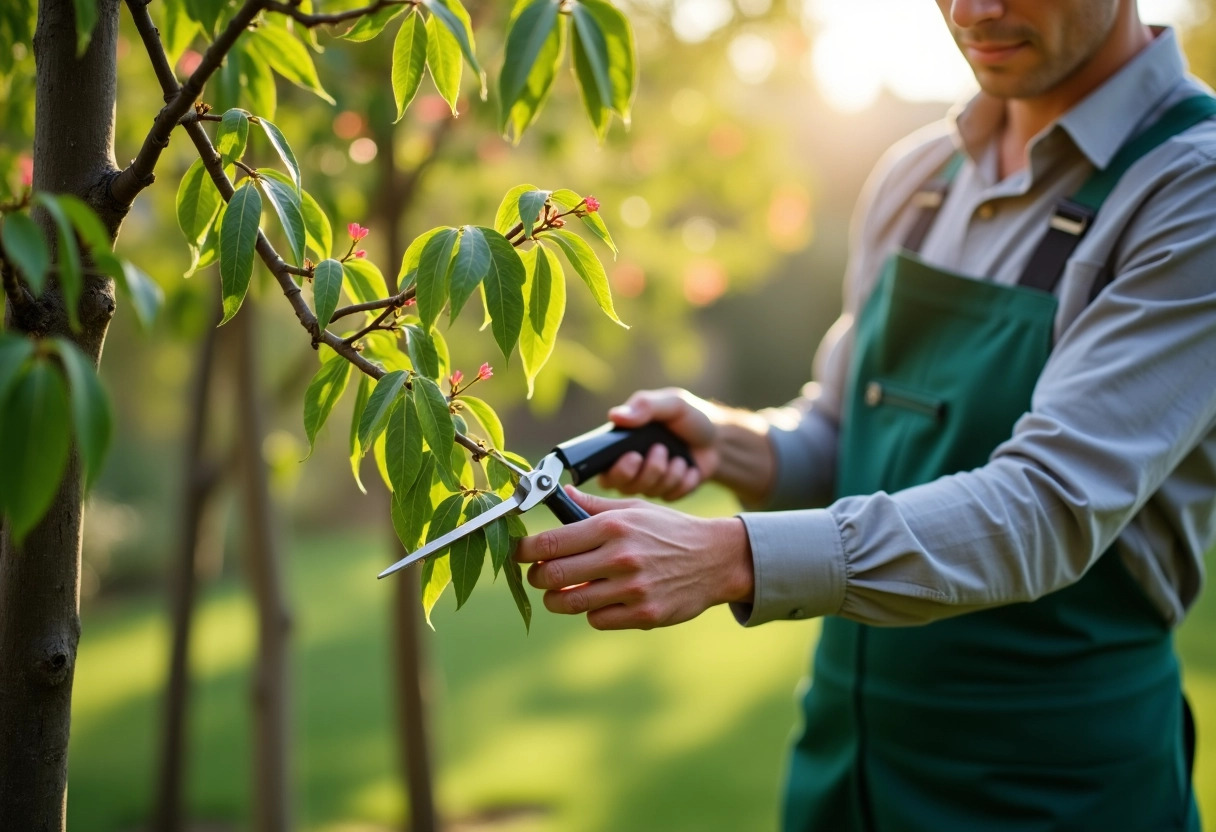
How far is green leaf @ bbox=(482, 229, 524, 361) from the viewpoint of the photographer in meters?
0.98

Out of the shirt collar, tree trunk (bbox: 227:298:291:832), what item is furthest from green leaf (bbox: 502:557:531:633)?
tree trunk (bbox: 227:298:291:832)

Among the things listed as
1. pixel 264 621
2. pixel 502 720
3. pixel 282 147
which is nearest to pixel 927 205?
pixel 282 147

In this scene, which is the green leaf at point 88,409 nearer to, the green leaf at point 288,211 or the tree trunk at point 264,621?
the green leaf at point 288,211

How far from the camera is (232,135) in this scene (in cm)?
103

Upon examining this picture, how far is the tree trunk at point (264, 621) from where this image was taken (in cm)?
283

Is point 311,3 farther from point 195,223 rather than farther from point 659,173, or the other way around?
point 659,173

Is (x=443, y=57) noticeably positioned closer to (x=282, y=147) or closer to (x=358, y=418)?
(x=282, y=147)

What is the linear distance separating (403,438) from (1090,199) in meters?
1.07

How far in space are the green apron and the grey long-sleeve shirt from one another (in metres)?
0.07

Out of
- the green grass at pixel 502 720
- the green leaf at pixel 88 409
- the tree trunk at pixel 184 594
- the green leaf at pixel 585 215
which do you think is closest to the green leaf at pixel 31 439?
the green leaf at pixel 88 409

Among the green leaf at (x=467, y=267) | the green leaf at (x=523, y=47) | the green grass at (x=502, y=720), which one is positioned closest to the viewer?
the green leaf at (x=523, y=47)

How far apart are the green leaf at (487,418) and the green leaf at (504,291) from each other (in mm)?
129

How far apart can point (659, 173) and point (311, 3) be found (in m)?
2.50

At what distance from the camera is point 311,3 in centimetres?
121
